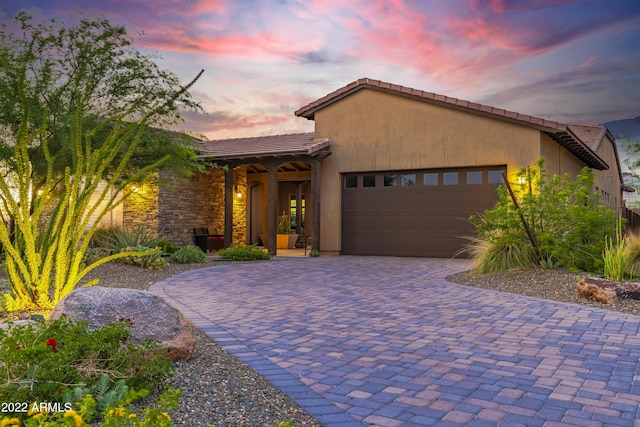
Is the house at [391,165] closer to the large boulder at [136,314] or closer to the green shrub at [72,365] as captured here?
the large boulder at [136,314]

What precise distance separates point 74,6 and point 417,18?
8081mm

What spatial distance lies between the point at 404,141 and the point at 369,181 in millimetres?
1686

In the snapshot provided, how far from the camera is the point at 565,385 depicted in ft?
12.0

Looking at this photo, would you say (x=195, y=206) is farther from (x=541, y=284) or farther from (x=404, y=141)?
(x=541, y=284)

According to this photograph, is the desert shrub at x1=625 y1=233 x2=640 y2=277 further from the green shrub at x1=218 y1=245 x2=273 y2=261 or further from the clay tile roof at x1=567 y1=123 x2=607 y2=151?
the clay tile roof at x1=567 y1=123 x2=607 y2=151

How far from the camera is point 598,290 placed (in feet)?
23.3

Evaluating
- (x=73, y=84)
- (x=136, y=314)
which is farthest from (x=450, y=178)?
(x=136, y=314)

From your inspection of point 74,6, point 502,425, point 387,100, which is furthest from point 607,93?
point 502,425

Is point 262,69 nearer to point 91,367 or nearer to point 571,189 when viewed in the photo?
point 571,189

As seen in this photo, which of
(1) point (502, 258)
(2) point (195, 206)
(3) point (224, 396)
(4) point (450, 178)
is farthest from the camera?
(2) point (195, 206)

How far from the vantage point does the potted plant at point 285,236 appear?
1830cm

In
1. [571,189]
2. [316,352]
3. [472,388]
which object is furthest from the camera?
[571,189]

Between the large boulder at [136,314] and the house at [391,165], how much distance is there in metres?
9.99

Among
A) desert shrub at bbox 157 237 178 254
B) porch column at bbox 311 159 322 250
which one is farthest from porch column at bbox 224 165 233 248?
desert shrub at bbox 157 237 178 254
